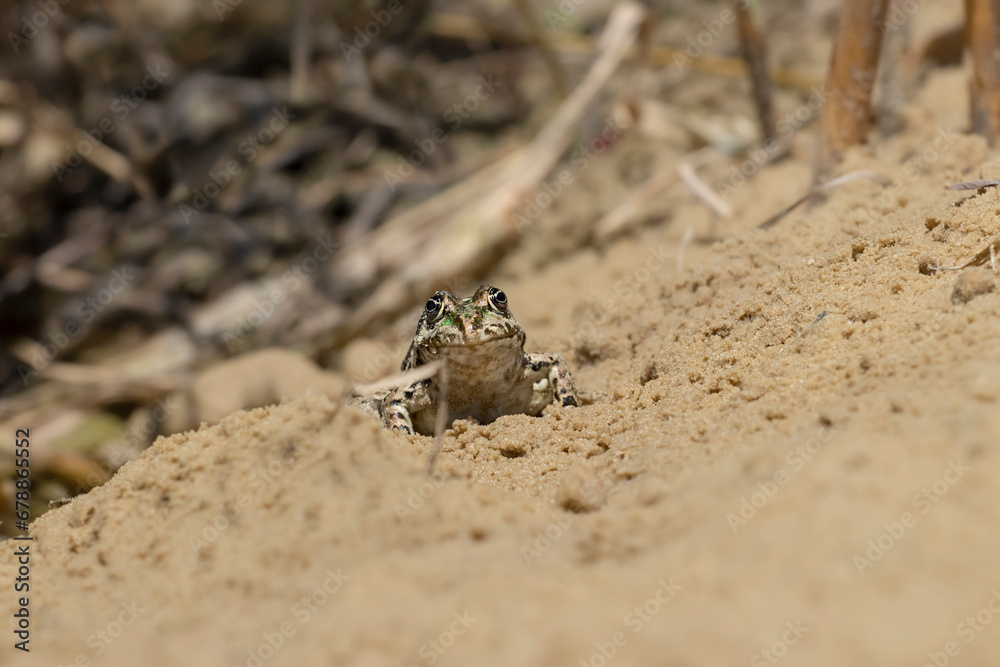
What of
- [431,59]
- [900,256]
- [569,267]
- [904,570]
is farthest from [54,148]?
[904,570]

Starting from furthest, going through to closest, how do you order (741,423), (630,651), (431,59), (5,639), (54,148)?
(431,59), (54,148), (741,423), (5,639), (630,651)

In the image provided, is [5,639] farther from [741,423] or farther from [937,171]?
[937,171]

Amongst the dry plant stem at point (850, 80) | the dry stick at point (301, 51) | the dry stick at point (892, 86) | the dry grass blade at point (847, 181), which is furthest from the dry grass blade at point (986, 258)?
the dry stick at point (301, 51)

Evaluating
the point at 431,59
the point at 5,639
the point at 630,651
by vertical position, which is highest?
the point at 431,59

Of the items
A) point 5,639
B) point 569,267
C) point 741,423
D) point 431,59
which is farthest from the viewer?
point 431,59

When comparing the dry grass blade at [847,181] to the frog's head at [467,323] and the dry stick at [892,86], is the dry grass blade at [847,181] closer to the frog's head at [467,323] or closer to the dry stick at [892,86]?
the dry stick at [892,86]

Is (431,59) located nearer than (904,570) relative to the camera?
No

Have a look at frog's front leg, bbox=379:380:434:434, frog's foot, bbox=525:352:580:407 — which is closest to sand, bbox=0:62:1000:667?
frog's foot, bbox=525:352:580:407
